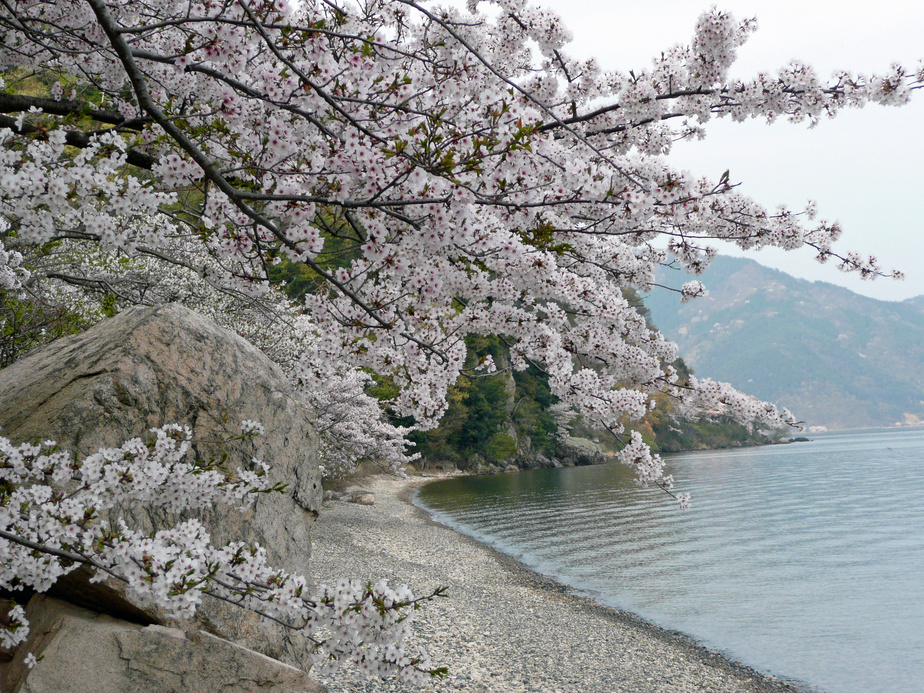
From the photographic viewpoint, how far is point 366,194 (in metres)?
3.50

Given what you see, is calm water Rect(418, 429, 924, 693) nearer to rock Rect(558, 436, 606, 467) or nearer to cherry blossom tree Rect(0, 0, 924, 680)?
cherry blossom tree Rect(0, 0, 924, 680)

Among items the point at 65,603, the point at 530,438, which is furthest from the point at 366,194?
the point at 530,438

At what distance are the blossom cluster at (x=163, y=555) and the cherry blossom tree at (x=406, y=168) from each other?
1.15 m

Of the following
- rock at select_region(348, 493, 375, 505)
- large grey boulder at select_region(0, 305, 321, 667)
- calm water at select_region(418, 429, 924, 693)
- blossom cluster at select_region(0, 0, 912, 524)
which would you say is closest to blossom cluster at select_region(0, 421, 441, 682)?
blossom cluster at select_region(0, 0, 912, 524)

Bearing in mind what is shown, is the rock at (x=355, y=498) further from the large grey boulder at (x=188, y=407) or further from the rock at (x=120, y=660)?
the rock at (x=120, y=660)

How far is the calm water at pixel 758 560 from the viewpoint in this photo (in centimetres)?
1073

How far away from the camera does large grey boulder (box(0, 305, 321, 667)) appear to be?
4.88 m

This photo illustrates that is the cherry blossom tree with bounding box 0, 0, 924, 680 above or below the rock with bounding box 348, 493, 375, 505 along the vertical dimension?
above

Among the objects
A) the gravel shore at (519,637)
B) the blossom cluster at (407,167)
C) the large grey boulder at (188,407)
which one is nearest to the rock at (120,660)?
the large grey boulder at (188,407)

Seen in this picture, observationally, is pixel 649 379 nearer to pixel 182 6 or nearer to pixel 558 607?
pixel 182 6

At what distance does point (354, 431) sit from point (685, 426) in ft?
234

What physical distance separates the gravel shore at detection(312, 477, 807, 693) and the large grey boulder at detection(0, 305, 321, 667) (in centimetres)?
187

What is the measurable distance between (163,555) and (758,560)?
59.2 ft

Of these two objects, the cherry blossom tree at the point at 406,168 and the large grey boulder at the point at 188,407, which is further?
the large grey boulder at the point at 188,407
